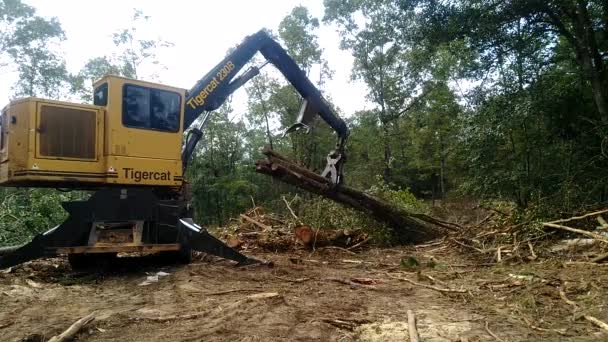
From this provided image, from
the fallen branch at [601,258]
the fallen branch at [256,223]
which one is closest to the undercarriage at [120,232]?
the fallen branch at [256,223]

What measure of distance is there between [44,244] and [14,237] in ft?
12.2

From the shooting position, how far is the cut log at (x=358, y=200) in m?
9.13

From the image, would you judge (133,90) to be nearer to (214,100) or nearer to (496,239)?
(214,100)

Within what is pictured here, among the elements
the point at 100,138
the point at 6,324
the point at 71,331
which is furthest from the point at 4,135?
the point at 71,331

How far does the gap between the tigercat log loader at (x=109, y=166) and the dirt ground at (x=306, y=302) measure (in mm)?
512

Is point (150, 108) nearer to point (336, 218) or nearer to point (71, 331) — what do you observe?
point (71, 331)

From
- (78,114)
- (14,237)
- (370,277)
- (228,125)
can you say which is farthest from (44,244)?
(228,125)

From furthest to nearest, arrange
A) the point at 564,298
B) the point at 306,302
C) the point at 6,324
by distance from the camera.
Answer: the point at 306,302 → the point at 564,298 → the point at 6,324

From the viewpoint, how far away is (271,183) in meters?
33.8

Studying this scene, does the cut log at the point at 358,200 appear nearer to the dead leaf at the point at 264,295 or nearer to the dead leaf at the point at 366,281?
the dead leaf at the point at 366,281

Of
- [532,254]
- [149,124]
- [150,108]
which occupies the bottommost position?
[532,254]

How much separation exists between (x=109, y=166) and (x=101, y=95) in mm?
1194

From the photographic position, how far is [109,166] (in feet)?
22.6

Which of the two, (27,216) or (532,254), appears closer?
(532,254)
